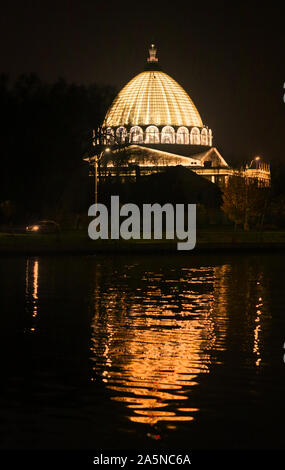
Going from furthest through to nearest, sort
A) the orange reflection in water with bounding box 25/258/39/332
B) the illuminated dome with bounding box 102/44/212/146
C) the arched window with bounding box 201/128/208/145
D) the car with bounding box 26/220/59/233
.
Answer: the arched window with bounding box 201/128/208/145 < the illuminated dome with bounding box 102/44/212/146 < the car with bounding box 26/220/59/233 < the orange reflection in water with bounding box 25/258/39/332

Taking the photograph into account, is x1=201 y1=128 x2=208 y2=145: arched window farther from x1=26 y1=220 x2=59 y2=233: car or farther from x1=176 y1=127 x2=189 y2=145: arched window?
x1=26 y1=220 x2=59 y2=233: car

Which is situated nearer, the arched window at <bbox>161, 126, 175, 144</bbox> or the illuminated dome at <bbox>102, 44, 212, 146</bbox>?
the illuminated dome at <bbox>102, 44, 212, 146</bbox>

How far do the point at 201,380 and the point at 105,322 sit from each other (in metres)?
5.03

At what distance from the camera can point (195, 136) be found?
14575 cm

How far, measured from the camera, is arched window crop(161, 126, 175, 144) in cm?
14138

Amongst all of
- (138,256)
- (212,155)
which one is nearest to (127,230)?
(138,256)

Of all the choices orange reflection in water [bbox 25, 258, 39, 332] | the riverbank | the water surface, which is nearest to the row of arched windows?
the riverbank

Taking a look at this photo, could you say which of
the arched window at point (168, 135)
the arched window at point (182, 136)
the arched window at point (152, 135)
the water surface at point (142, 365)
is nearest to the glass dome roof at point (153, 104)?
the arched window at point (182, 136)

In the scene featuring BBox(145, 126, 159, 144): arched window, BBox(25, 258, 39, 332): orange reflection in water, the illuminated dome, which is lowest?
BBox(25, 258, 39, 332): orange reflection in water

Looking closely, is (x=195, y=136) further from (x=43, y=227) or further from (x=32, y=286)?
(x=32, y=286)

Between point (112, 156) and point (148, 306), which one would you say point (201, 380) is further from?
point (112, 156)

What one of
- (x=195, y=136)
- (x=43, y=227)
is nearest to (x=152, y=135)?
(x=195, y=136)

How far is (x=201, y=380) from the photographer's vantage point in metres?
10.4

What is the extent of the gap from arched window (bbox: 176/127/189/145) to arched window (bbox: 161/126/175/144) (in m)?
0.88
